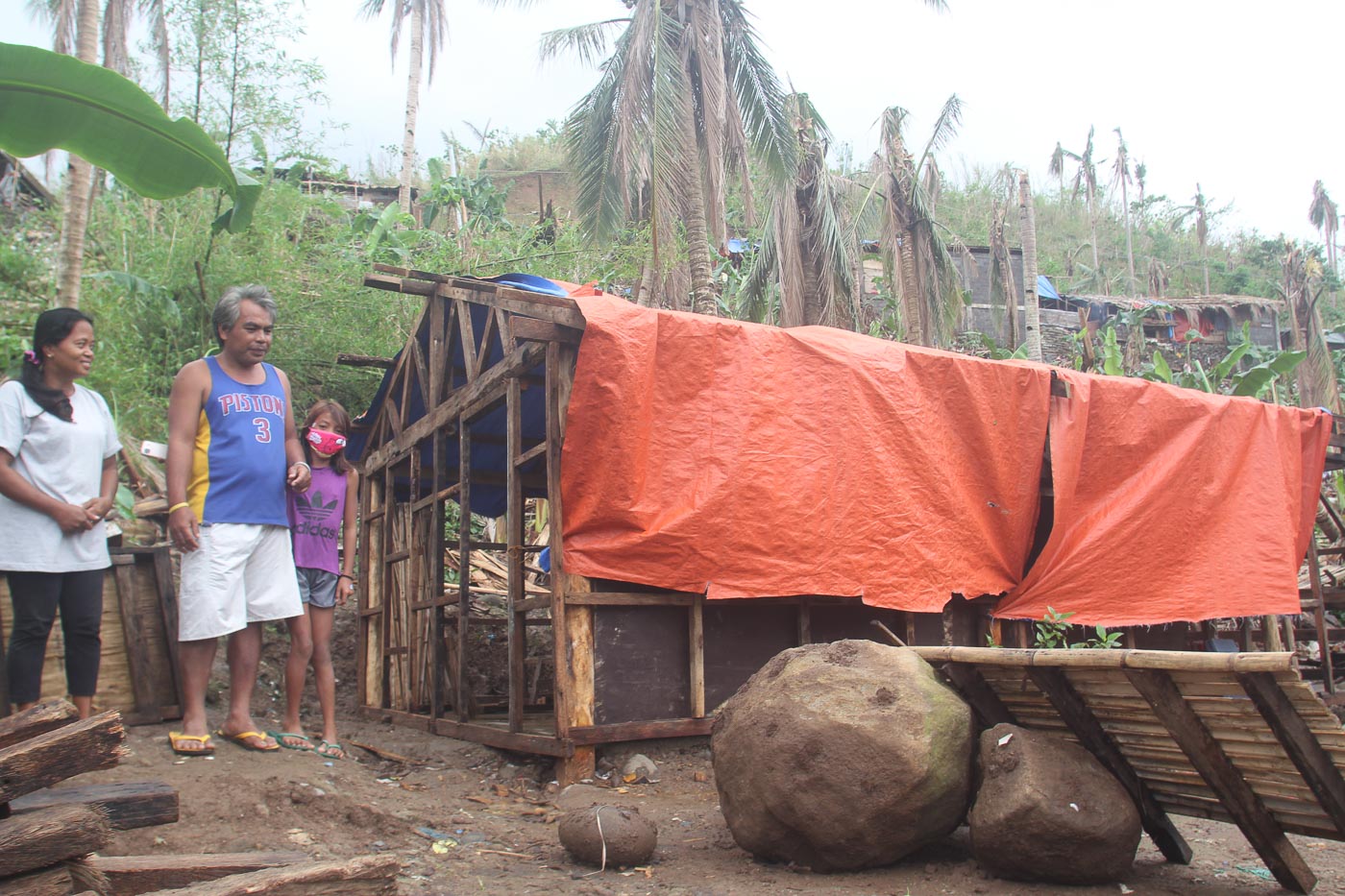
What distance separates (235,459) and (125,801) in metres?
1.85

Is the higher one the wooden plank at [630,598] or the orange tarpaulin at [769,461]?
the orange tarpaulin at [769,461]

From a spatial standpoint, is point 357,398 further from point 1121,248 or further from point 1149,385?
point 1121,248

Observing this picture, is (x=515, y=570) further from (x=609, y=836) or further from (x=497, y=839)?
(x=609, y=836)

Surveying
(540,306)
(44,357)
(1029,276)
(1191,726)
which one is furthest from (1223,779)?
(1029,276)

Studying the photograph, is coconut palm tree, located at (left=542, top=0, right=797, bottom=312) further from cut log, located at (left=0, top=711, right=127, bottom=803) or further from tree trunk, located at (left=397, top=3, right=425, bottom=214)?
cut log, located at (left=0, top=711, right=127, bottom=803)

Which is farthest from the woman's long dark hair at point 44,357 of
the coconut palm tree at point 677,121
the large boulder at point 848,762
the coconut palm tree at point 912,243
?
the coconut palm tree at point 912,243

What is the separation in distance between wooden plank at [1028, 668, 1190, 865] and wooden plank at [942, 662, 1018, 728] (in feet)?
0.96

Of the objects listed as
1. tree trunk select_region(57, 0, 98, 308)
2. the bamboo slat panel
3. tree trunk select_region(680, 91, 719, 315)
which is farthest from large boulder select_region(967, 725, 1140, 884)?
tree trunk select_region(680, 91, 719, 315)

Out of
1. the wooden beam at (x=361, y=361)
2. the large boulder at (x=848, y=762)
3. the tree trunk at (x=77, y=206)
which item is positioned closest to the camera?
the large boulder at (x=848, y=762)

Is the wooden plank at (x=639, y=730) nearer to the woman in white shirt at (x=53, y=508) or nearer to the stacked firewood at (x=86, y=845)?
the woman in white shirt at (x=53, y=508)

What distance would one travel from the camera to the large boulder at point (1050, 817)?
3229mm

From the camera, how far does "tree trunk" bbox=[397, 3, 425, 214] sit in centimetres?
2272

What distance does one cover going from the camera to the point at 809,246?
15.5 metres

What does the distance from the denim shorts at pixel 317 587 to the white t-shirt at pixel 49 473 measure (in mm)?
1162
